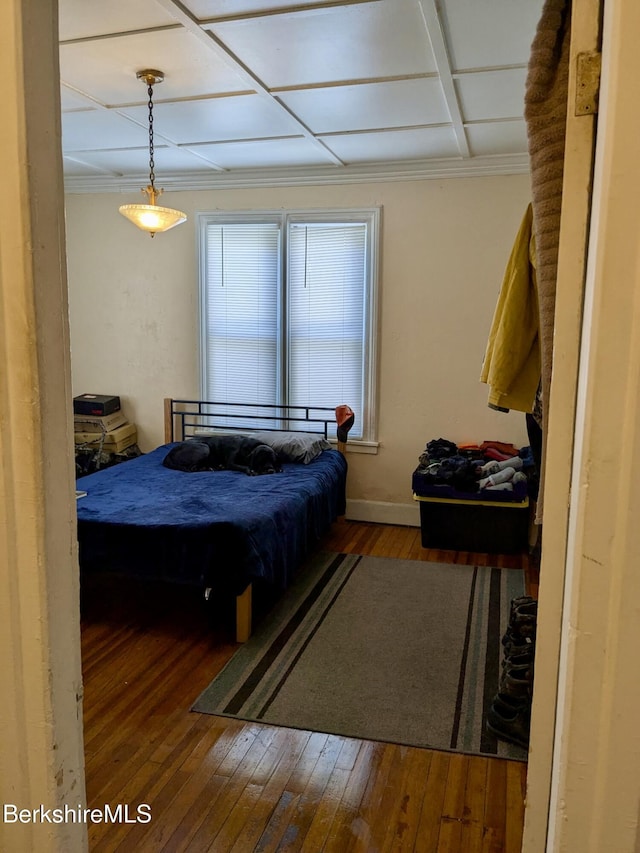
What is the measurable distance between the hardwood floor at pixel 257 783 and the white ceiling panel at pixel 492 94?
2.77 metres

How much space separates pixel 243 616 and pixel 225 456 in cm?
155

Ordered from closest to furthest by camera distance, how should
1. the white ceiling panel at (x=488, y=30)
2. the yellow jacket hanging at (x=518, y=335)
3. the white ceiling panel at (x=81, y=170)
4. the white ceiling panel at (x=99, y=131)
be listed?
1. the yellow jacket hanging at (x=518, y=335)
2. the white ceiling panel at (x=488, y=30)
3. the white ceiling panel at (x=99, y=131)
4. the white ceiling panel at (x=81, y=170)

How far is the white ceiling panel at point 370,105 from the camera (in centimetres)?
293

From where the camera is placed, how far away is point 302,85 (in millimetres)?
2898

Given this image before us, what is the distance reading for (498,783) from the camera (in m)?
2.01

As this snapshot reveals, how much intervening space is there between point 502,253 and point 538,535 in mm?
1906

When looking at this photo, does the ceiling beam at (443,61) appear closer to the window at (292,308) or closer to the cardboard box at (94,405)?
the window at (292,308)

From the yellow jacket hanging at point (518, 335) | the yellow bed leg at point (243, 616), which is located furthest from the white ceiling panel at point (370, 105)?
the yellow bed leg at point (243, 616)

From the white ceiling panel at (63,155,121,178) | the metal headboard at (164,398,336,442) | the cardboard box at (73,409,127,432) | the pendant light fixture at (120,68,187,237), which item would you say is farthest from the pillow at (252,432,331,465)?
the white ceiling panel at (63,155,121,178)

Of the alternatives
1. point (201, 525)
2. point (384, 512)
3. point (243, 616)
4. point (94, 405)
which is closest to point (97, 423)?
point (94, 405)

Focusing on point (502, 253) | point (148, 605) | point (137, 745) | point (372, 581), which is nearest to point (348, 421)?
point (372, 581)

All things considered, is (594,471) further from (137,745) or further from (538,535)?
(538,535)

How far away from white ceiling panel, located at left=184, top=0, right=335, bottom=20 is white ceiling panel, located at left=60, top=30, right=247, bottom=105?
0.22 metres

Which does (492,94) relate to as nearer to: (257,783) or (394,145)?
(394,145)
